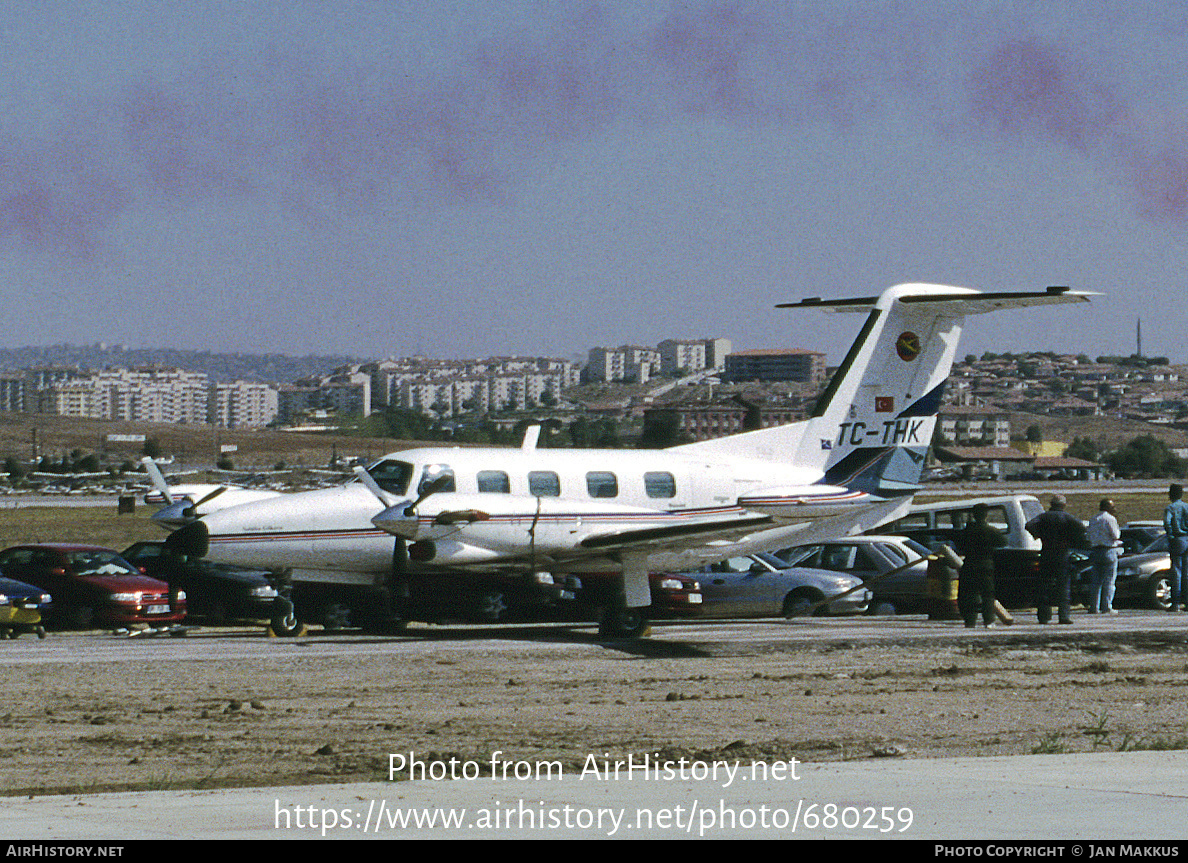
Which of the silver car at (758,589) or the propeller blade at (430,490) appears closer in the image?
the propeller blade at (430,490)

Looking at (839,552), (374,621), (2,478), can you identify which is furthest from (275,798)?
(2,478)

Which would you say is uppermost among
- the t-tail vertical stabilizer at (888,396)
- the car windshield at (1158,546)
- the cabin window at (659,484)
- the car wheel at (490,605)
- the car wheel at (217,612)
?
the t-tail vertical stabilizer at (888,396)

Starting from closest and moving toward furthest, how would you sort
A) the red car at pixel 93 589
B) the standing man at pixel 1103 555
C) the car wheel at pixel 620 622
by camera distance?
the car wheel at pixel 620 622 → the red car at pixel 93 589 → the standing man at pixel 1103 555

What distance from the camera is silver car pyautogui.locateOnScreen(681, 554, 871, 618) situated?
25812 millimetres

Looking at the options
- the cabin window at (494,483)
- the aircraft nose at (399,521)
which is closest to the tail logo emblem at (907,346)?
the cabin window at (494,483)

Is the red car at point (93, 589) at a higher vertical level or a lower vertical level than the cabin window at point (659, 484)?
lower

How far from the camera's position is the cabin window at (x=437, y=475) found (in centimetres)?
2189

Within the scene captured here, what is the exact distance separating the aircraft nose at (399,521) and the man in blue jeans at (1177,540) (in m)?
11.9

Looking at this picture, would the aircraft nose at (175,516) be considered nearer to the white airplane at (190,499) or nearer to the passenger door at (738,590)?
the white airplane at (190,499)

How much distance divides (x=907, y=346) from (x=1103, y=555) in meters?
4.63

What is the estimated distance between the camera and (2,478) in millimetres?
114312

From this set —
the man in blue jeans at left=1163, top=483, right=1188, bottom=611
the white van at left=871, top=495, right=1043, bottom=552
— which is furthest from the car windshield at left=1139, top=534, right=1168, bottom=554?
the man in blue jeans at left=1163, top=483, right=1188, bottom=611

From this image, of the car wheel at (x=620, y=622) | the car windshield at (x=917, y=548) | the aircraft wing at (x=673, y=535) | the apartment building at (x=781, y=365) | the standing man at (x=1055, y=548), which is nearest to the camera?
the aircraft wing at (x=673, y=535)
